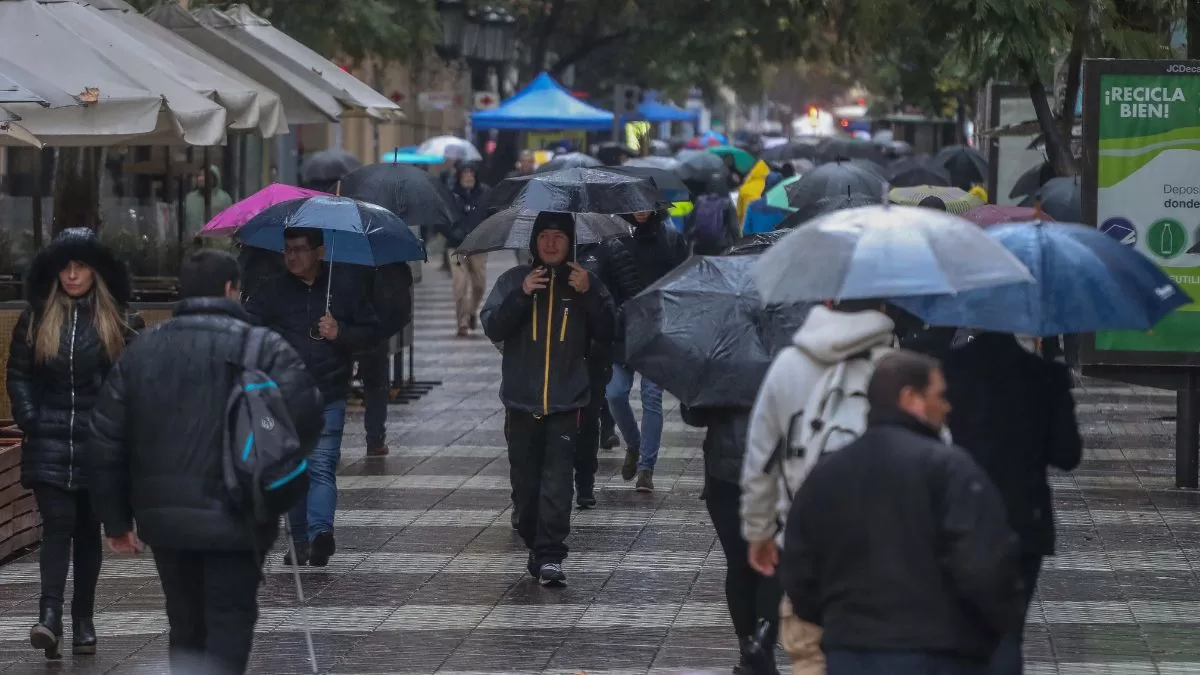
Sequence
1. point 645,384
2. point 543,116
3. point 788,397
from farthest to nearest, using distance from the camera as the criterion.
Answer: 1. point 543,116
2. point 645,384
3. point 788,397

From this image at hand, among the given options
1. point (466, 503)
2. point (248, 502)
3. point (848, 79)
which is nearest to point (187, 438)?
point (248, 502)

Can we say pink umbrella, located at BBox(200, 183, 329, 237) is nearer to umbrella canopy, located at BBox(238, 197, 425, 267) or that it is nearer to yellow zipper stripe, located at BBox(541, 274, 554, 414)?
umbrella canopy, located at BBox(238, 197, 425, 267)

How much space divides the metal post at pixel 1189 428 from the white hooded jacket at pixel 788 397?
6.58m

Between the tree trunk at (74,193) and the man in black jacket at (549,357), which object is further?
the tree trunk at (74,193)

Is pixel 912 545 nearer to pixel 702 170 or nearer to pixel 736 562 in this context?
pixel 736 562

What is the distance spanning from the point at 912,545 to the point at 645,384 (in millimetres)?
7335

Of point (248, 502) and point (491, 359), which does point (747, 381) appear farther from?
point (491, 359)

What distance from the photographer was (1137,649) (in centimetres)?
771

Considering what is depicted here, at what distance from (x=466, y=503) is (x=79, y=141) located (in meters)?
2.99

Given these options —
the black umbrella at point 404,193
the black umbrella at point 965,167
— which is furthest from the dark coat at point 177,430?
the black umbrella at point 965,167

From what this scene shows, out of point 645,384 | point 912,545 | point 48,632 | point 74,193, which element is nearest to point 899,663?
point 912,545

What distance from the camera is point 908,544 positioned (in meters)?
4.44

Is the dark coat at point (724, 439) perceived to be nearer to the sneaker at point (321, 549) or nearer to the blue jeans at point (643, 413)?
the sneaker at point (321, 549)

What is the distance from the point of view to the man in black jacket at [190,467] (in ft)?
19.3
